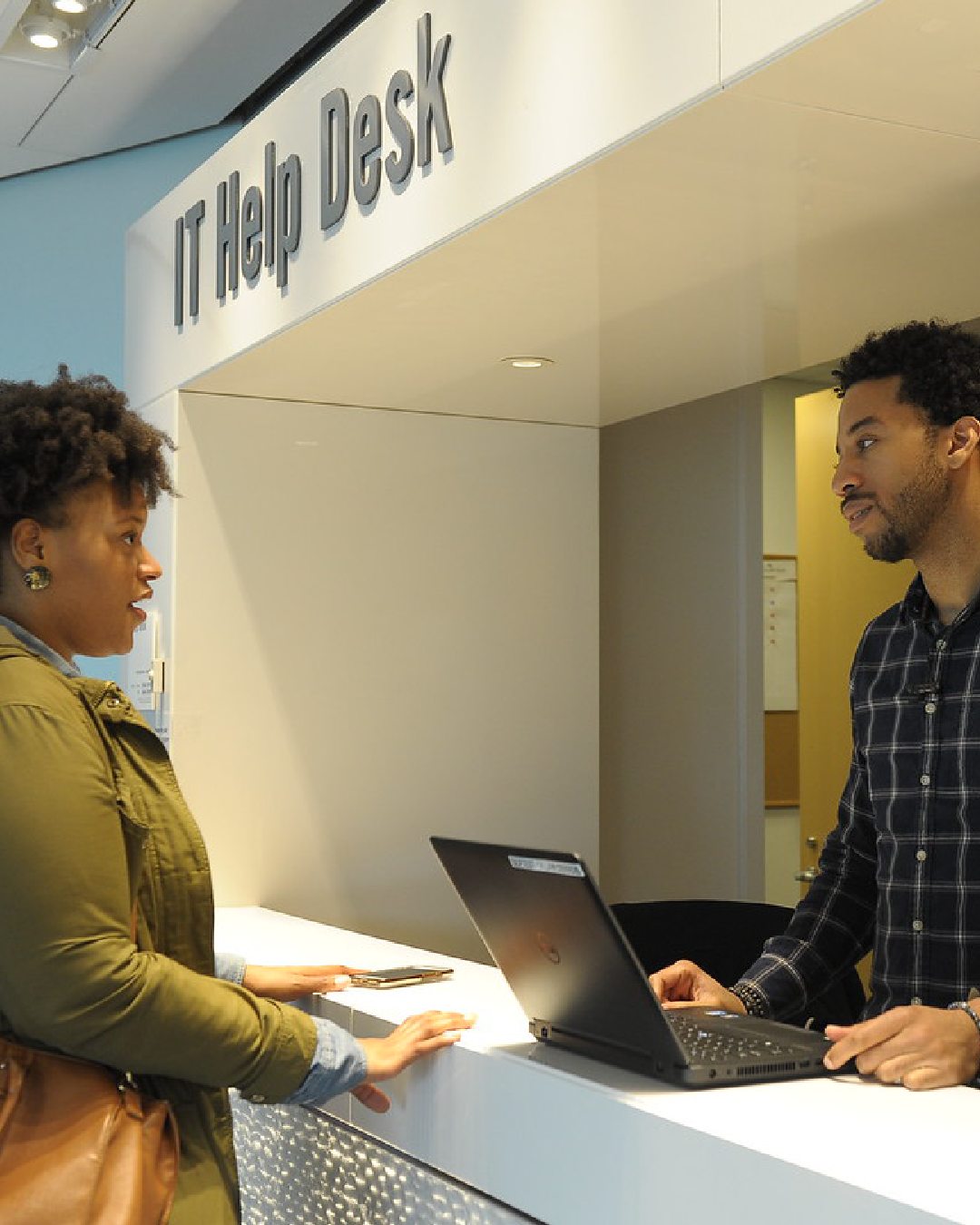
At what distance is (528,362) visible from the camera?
3250mm

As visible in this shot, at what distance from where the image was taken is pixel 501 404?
12.3ft

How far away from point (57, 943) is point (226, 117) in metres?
3.74

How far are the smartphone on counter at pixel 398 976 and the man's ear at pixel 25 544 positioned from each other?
3.08 feet

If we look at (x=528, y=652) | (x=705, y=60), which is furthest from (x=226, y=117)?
(x=705, y=60)

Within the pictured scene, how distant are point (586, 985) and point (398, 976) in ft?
2.59

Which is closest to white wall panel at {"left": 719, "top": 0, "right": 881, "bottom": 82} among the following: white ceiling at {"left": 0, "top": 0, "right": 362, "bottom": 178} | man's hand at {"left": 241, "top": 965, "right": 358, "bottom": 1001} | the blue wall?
man's hand at {"left": 241, "top": 965, "right": 358, "bottom": 1001}

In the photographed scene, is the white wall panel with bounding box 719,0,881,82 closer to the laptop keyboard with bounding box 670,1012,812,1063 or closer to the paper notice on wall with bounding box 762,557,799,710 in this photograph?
the laptop keyboard with bounding box 670,1012,812,1063

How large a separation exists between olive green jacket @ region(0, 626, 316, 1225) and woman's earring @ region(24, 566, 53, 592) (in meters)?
0.08

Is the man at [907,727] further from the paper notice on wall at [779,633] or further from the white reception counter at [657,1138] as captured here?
the paper notice on wall at [779,633]

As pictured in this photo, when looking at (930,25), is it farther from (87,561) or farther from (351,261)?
(351,261)

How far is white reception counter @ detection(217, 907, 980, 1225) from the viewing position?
1.39 metres

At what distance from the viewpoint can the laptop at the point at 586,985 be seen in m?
1.63

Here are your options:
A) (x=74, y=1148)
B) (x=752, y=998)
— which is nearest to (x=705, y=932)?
(x=752, y=998)

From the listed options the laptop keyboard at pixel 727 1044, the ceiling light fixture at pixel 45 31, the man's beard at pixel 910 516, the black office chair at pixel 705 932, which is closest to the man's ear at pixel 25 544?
the laptop keyboard at pixel 727 1044
